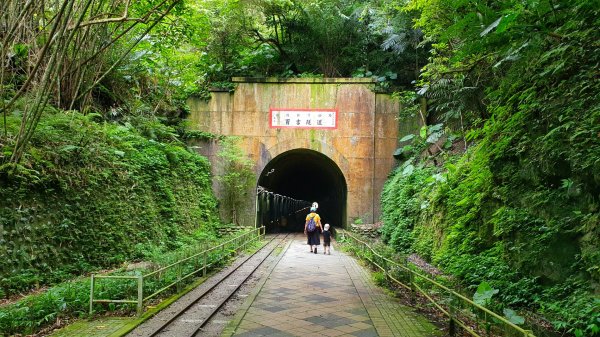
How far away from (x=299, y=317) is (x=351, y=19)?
15.6 meters

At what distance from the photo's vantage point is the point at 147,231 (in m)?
10.7

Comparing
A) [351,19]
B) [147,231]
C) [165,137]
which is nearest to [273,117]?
[165,137]

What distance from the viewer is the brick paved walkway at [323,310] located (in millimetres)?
5148

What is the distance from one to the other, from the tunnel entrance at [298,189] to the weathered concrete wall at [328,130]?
608 millimetres

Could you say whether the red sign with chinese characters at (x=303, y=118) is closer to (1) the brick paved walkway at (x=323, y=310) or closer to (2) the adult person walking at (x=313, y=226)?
(2) the adult person walking at (x=313, y=226)

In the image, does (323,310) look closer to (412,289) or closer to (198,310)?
(412,289)

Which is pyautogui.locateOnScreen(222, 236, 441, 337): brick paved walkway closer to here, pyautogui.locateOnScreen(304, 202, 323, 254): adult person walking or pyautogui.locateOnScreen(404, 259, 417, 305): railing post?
pyautogui.locateOnScreen(404, 259, 417, 305): railing post

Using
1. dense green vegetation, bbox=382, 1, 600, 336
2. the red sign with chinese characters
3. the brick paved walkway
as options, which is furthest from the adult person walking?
dense green vegetation, bbox=382, 1, 600, 336

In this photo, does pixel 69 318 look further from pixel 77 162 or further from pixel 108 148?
pixel 108 148

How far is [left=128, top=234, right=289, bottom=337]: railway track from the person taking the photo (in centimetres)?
508

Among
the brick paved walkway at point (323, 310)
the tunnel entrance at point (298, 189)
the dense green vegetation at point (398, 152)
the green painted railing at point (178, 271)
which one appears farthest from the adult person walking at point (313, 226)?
the tunnel entrance at point (298, 189)

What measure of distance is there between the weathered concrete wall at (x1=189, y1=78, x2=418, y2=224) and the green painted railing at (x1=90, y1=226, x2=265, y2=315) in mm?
4962

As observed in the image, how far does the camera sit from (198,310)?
20.4ft

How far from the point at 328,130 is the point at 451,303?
12712 millimetres
